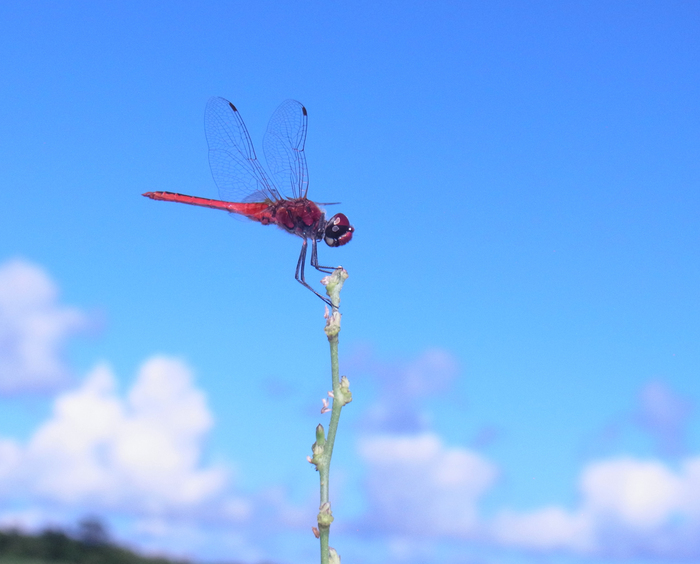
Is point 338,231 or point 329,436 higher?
point 338,231

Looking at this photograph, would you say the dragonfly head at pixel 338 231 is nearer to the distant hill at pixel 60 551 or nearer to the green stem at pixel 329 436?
the green stem at pixel 329 436

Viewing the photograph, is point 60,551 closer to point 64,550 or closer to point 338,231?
point 64,550

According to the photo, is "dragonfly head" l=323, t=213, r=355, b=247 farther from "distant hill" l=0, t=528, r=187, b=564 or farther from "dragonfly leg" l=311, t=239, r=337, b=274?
"distant hill" l=0, t=528, r=187, b=564

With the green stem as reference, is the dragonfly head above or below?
above

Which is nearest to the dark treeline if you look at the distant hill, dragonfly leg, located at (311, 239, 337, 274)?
the distant hill

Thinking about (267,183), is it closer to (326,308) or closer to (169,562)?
(326,308)

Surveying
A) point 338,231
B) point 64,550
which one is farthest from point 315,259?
point 64,550

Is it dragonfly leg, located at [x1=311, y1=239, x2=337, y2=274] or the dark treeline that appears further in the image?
the dark treeline

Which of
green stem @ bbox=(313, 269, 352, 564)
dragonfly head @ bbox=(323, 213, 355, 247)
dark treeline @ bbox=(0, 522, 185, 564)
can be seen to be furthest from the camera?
dark treeline @ bbox=(0, 522, 185, 564)

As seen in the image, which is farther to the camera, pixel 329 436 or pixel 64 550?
pixel 64 550
